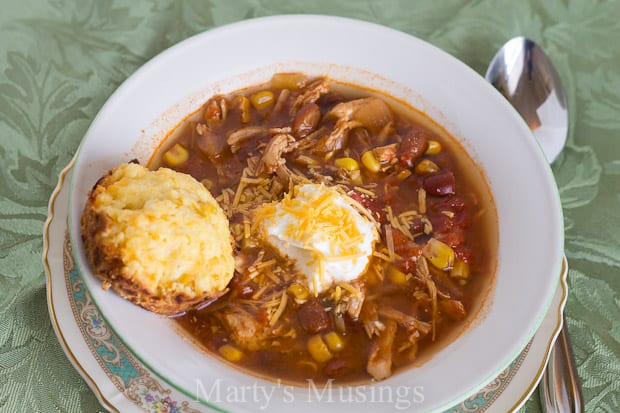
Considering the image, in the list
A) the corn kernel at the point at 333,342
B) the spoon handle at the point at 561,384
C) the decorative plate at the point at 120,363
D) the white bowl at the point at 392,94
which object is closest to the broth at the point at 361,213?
the corn kernel at the point at 333,342

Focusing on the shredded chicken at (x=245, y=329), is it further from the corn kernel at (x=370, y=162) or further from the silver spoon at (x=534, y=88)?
the silver spoon at (x=534, y=88)

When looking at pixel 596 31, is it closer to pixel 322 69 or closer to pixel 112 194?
pixel 322 69

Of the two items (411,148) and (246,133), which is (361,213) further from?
(246,133)

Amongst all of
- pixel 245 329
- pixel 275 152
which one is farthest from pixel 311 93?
pixel 245 329

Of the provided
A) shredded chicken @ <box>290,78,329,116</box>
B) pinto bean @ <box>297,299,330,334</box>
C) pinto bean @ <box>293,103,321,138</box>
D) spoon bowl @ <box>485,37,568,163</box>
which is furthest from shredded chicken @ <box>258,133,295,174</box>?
spoon bowl @ <box>485,37,568,163</box>

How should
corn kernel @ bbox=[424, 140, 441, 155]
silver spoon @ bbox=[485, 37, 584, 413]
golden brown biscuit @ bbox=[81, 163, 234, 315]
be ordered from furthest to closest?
silver spoon @ bbox=[485, 37, 584, 413] < corn kernel @ bbox=[424, 140, 441, 155] < golden brown biscuit @ bbox=[81, 163, 234, 315]

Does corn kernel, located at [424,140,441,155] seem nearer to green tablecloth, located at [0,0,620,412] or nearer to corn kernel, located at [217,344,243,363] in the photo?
green tablecloth, located at [0,0,620,412]

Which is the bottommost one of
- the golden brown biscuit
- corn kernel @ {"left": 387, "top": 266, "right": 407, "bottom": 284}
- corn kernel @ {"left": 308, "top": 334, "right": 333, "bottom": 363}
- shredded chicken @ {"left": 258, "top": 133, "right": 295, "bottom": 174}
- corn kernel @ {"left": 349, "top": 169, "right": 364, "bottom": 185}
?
corn kernel @ {"left": 308, "top": 334, "right": 333, "bottom": 363}
